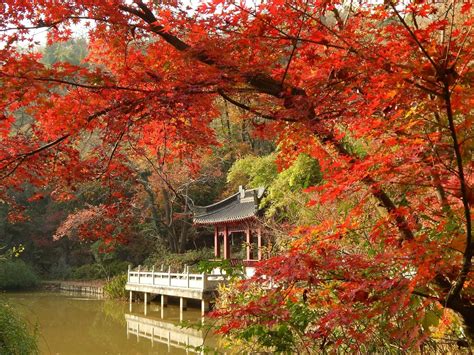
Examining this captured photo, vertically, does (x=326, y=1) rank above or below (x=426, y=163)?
above

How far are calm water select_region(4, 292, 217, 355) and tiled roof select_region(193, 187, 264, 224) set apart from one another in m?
3.13

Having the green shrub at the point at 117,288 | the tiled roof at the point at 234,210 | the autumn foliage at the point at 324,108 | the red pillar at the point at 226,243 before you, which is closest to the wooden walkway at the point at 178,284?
the green shrub at the point at 117,288

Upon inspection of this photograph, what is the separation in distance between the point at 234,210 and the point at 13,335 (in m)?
12.5

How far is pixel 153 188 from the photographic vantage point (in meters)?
20.6

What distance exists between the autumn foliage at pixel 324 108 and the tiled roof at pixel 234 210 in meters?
11.5


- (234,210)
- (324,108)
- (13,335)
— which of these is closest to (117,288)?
(234,210)

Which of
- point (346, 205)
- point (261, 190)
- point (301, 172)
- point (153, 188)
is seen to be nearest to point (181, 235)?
point (153, 188)

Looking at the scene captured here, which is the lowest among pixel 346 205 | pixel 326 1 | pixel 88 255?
pixel 88 255

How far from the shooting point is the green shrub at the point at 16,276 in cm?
2320

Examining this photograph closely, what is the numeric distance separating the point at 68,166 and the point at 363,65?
238 centimetres

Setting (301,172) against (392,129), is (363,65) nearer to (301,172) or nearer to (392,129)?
(392,129)

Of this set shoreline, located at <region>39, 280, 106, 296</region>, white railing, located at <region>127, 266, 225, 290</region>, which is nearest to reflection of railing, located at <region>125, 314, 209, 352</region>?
white railing, located at <region>127, 266, 225, 290</region>

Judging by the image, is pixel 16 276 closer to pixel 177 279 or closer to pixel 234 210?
pixel 177 279

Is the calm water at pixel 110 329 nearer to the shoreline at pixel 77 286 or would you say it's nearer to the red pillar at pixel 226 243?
the red pillar at pixel 226 243
